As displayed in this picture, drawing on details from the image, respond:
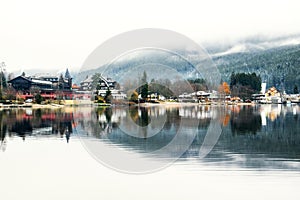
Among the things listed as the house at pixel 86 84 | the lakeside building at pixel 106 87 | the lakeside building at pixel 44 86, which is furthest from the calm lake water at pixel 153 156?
the house at pixel 86 84

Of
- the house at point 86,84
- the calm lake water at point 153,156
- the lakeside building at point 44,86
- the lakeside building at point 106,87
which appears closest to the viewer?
the calm lake water at point 153,156

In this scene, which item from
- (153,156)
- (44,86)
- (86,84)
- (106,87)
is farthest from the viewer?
(44,86)

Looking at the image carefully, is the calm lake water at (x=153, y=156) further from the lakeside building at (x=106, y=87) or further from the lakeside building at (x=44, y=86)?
the lakeside building at (x=44, y=86)

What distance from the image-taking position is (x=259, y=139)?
15.8m

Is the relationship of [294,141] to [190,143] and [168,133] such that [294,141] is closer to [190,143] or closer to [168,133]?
[190,143]

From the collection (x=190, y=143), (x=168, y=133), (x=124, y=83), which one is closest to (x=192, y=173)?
(x=190, y=143)

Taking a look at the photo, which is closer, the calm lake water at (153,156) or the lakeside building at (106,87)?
the calm lake water at (153,156)

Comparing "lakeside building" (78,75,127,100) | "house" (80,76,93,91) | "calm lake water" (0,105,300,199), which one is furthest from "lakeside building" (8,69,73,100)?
"calm lake water" (0,105,300,199)

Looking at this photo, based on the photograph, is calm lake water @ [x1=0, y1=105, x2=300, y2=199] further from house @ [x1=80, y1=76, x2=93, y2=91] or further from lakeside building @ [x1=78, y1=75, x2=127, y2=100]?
house @ [x1=80, y1=76, x2=93, y2=91]

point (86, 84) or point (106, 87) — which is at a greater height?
point (86, 84)

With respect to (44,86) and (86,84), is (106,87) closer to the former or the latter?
(86,84)

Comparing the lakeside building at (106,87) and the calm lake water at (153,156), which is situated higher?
the lakeside building at (106,87)

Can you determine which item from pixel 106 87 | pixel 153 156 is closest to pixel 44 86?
pixel 106 87

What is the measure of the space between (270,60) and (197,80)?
9569 cm
